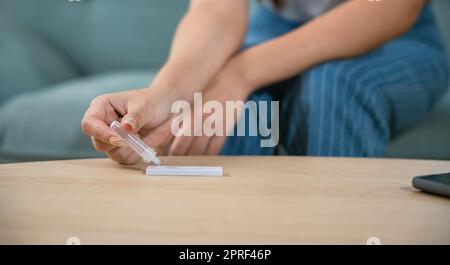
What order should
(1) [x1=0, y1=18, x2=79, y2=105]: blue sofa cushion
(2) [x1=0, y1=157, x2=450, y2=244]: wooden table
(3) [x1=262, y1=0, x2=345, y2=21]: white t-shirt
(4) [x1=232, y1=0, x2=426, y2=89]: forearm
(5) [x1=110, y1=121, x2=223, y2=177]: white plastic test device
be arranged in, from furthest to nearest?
(1) [x1=0, y1=18, x2=79, y2=105]: blue sofa cushion
(3) [x1=262, y1=0, x2=345, y2=21]: white t-shirt
(4) [x1=232, y1=0, x2=426, y2=89]: forearm
(5) [x1=110, y1=121, x2=223, y2=177]: white plastic test device
(2) [x1=0, y1=157, x2=450, y2=244]: wooden table

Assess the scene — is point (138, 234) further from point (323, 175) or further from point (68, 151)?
point (68, 151)

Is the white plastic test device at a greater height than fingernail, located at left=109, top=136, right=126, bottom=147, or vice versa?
fingernail, located at left=109, top=136, right=126, bottom=147

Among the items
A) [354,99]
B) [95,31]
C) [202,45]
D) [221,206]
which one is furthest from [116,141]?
[95,31]

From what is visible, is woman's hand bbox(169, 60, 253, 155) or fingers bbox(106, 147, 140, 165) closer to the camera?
fingers bbox(106, 147, 140, 165)

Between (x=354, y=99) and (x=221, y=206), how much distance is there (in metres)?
0.43

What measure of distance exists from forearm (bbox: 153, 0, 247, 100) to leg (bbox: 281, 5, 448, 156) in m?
0.11

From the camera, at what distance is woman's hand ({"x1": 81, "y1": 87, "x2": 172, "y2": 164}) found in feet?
1.87

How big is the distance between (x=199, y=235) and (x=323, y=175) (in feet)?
0.68

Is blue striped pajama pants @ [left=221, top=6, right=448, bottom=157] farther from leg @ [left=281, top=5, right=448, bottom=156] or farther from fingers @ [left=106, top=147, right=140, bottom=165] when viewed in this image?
fingers @ [left=106, top=147, right=140, bottom=165]

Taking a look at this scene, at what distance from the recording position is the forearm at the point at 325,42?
32.4 inches

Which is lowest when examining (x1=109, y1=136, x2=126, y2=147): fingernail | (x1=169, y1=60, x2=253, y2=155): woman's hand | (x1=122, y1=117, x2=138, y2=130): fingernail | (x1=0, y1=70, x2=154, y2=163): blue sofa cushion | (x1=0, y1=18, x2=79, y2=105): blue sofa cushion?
(x1=109, y1=136, x2=126, y2=147): fingernail

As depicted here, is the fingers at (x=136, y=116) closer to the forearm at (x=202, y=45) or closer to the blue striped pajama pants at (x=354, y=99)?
the forearm at (x=202, y=45)

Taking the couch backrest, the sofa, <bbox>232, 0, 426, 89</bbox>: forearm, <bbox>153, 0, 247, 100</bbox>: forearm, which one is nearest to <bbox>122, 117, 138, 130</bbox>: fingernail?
<bbox>153, 0, 247, 100</bbox>: forearm

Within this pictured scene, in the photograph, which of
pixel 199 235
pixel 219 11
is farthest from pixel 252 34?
pixel 199 235
